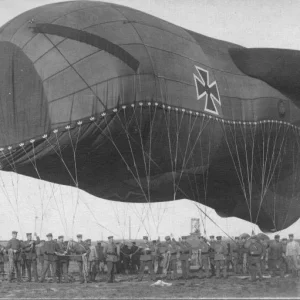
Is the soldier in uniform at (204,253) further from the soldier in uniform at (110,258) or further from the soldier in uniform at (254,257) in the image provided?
the soldier in uniform at (110,258)

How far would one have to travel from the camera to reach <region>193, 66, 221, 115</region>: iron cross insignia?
574 inches

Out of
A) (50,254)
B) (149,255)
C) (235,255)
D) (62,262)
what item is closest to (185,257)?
(149,255)

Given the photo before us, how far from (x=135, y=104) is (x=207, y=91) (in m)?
2.37

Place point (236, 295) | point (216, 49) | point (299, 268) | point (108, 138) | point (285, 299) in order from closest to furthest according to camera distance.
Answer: point (285, 299) → point (236, 295) → point (108, 138) → point (216, 49) → point (299, 268)

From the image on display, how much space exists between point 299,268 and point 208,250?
260 cm

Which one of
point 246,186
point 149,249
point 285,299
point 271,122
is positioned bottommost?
point 285,299

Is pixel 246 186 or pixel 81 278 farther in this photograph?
pixel 246 186

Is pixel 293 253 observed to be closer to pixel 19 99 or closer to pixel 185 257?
pixel 185 257

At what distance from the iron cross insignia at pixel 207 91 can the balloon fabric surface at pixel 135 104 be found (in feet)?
0.09

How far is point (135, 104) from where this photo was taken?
520 inches

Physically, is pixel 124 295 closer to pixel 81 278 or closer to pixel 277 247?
pixel 81 278

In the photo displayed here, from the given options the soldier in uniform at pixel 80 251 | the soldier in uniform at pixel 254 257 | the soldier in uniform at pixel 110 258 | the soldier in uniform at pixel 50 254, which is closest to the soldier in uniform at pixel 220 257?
the soldier in uniform at pixel 254 257

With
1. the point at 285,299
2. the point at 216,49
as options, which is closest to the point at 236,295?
the point at 285,299

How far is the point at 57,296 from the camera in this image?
12.4 m
